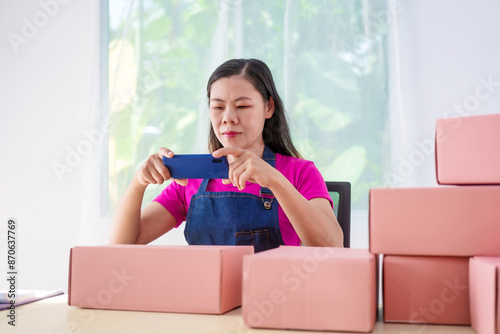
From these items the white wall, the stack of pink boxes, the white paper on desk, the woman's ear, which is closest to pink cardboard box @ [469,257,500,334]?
the stack of pink boxes

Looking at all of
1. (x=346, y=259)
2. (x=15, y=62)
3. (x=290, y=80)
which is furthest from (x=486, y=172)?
(x=15, y=62)

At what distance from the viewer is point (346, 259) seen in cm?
64

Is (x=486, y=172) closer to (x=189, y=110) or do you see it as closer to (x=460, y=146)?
(x=460, y=146)

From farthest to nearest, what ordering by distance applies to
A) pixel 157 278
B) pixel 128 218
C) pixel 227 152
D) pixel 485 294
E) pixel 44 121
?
pixel 44 121 < pixel 128 218 < pixel 227 152 < pixel 157 278 < pixel 485 294

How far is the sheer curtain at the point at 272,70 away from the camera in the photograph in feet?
7.72


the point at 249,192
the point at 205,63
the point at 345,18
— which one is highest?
the point at 345,18

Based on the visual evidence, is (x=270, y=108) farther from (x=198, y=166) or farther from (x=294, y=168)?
(x=198, y=166)

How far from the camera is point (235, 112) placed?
4.33ft

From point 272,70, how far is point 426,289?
6.08 ft

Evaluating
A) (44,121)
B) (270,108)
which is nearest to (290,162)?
(270,108)

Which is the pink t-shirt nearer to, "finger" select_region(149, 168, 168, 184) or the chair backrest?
the chair backrest

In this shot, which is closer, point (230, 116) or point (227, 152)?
point (227, 152)

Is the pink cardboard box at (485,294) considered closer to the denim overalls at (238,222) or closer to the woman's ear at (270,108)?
the denim overalls at (238,222)

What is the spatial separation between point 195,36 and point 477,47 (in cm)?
129
